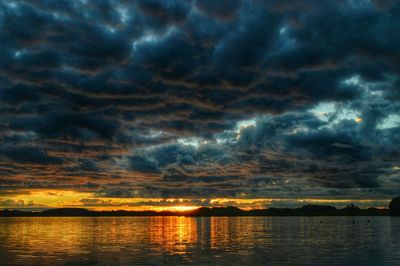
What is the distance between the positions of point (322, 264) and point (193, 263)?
17.4m

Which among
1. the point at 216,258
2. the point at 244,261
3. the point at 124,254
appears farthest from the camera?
the point at 124,254

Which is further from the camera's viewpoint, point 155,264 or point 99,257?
point 99,257

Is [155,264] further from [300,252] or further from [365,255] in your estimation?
[365,255]

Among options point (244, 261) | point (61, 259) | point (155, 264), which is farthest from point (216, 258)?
point (61, 259)

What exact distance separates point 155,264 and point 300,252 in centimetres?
2718

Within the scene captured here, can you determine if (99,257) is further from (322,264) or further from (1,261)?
(322,264)

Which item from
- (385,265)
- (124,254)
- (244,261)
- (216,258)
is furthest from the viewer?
(124,254)

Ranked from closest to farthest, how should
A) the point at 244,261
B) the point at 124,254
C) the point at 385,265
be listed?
the point at 385,265, the point at 244,261, the point at 124,254

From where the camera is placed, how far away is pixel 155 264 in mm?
58312

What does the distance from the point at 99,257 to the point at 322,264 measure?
33.9 m

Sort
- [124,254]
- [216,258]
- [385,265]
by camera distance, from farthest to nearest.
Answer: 1. [124,254]
2. [216,258]
3. [385,265]

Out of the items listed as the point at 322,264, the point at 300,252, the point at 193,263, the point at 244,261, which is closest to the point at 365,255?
the point at 300,252

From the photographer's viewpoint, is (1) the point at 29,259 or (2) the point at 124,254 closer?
(1) the point at 29,259

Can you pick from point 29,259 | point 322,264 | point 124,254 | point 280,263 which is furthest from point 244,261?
point 29,259
